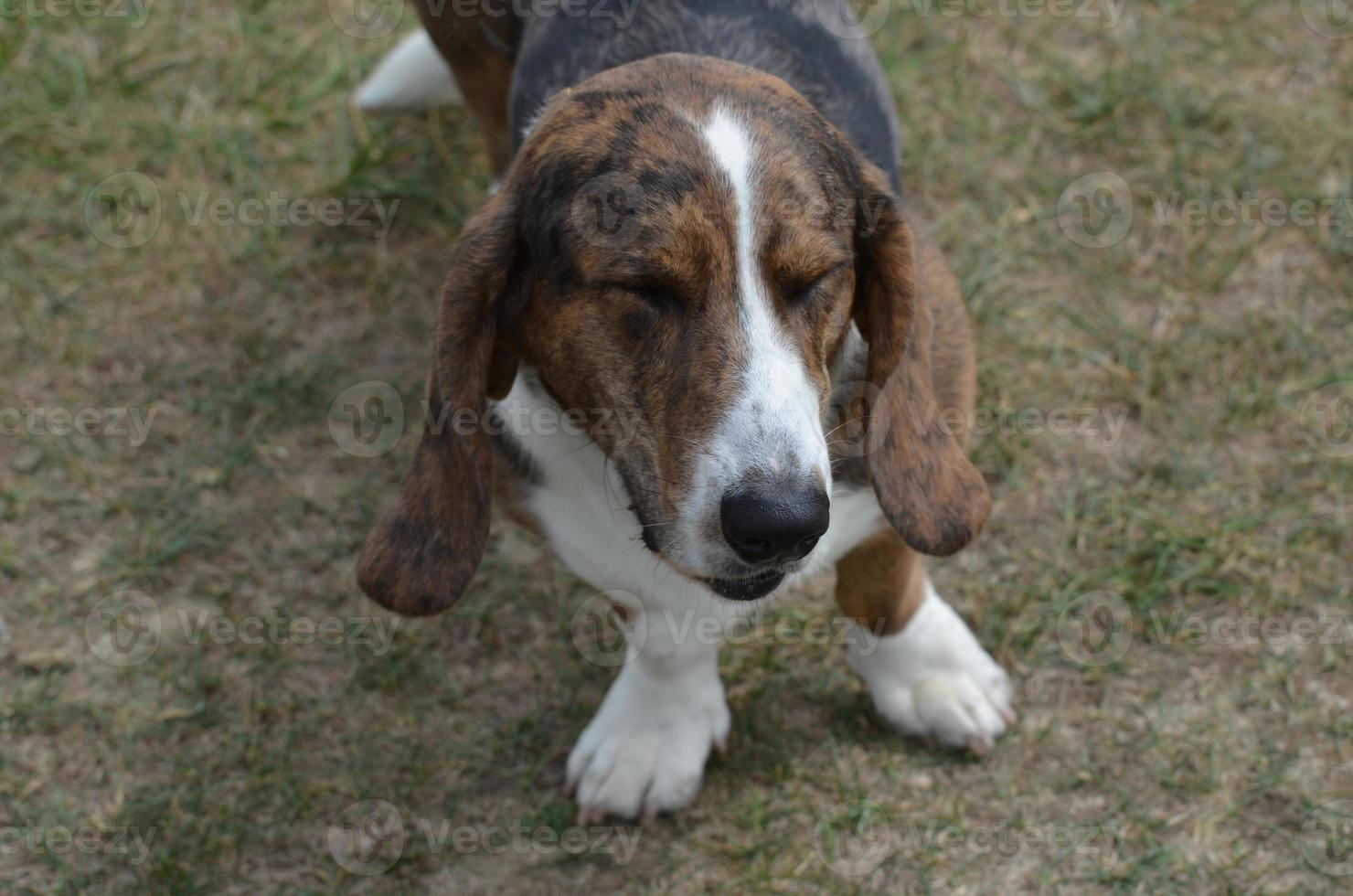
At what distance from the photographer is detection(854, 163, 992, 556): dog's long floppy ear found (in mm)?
3021

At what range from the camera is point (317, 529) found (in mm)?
4500

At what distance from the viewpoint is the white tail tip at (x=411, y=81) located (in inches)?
200

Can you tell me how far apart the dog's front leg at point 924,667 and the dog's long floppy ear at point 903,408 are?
470 millimetres

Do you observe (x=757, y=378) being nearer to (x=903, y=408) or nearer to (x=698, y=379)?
(x=698, y=379)

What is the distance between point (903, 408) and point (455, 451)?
1.00 meters

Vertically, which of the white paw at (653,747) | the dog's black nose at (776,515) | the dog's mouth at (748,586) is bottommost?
the white paw at (653,747)

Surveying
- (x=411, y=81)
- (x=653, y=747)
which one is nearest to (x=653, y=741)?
(x=653, y=747)

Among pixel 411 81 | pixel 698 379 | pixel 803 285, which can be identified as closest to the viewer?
pixel 698 379

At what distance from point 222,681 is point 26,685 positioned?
1.91ft

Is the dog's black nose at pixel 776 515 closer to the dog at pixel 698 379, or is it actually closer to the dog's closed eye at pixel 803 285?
the dog at pixel 698 379

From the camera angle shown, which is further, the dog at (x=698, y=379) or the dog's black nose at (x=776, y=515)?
the dog at (x=698, y=379)

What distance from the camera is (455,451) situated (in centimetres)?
310

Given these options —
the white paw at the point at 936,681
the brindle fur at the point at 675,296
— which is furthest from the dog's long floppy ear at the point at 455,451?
the white paw at the point at 936,681

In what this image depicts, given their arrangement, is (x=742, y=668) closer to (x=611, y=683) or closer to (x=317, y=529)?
(x=611, y=683)
